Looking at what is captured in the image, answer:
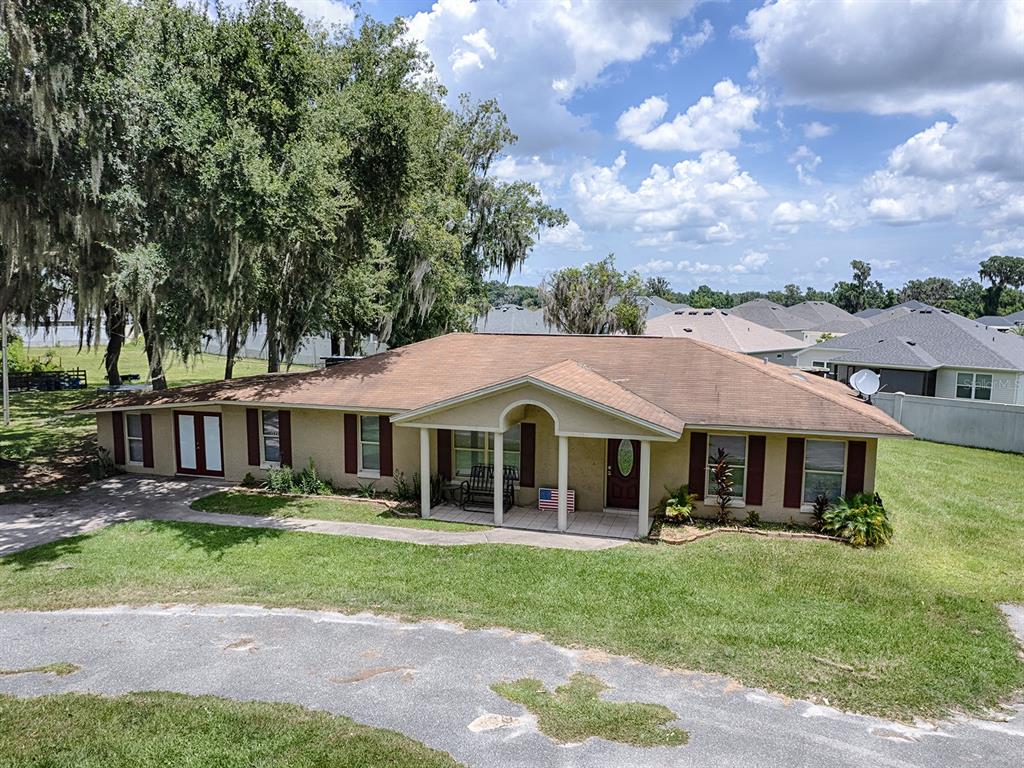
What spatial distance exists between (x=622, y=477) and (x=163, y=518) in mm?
10078

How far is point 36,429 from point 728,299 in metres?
136

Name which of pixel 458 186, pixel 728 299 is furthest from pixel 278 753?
pixel 728 299

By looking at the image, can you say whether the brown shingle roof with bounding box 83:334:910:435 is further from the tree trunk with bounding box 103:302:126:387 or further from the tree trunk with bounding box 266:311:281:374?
the tree trunk with bounding box 103:302:126:387

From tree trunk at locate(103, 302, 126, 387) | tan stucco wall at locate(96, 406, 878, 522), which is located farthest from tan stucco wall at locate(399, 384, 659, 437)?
tree trunk at locate(103, 302, 126, 387)

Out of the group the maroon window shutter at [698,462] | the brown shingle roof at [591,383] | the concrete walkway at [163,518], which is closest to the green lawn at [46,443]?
the concrete walkway at [163,518]

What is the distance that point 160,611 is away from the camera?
9633 millimetres

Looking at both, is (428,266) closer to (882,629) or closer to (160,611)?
(160,611)

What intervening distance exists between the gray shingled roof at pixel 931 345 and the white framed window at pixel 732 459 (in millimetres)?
17753

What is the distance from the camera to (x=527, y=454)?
15195 millimetres

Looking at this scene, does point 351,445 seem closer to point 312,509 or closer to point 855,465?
point 312,509

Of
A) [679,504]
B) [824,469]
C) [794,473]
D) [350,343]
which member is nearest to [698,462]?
[679,504]

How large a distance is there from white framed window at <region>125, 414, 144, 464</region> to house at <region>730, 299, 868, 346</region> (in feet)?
152

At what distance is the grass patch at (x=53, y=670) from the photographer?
7.65m

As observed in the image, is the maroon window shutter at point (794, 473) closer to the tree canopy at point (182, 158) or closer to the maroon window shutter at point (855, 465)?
the maroon window shutter at point (855, 465)
